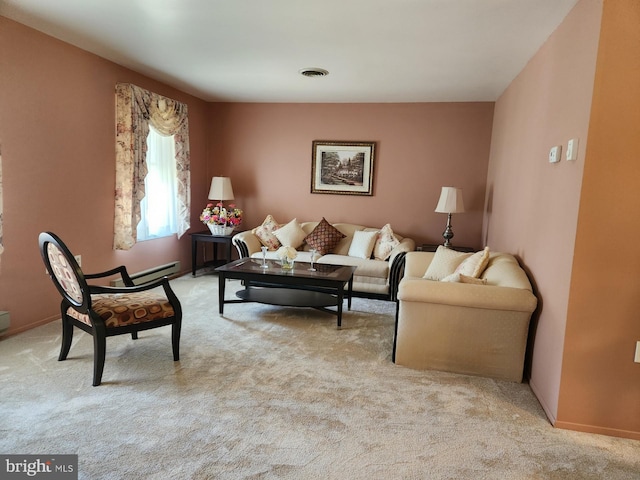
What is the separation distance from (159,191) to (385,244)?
285 cm

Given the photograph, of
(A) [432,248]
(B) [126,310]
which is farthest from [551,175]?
(B) [126,310]

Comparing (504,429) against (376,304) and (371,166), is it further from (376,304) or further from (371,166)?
(371,166)

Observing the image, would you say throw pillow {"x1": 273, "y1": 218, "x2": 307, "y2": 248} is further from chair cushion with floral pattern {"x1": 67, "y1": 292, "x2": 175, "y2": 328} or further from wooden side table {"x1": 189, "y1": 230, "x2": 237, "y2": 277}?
chair cushion with floral pattern {"x1": 67, "y1": 292, "x2": 175, "y2": 328}

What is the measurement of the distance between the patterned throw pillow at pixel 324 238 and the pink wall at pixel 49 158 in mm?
2264

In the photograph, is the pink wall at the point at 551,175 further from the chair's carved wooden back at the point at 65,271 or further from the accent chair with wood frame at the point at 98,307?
the chair's carved wooden back at the point at 65,271

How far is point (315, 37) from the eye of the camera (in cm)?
327

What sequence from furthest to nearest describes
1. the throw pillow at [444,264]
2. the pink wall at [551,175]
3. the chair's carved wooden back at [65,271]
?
1. the throw pillow at [444,264]
2. the chair's carved wooden back at [65,271]
3. the pink wall at [551,175]

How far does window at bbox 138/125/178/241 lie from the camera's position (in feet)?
16.3

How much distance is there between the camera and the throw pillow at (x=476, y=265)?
11.2 feet

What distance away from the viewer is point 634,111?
2.12 m

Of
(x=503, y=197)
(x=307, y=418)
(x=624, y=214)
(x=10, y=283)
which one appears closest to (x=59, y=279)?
(x=10, y=283)

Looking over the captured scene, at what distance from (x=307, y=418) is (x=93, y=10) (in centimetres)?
306

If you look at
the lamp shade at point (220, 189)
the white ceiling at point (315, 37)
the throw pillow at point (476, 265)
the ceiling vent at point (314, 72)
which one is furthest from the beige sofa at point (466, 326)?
the lamp shade at point (220, 189)

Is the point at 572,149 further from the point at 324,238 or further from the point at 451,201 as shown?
the point at 324,238
